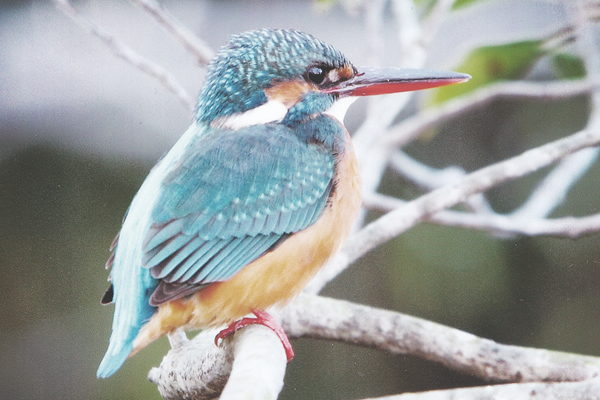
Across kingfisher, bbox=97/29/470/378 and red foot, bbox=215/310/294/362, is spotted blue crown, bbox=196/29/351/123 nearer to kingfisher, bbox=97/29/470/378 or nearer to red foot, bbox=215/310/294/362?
kingfisher, bbox=97/29/470/378

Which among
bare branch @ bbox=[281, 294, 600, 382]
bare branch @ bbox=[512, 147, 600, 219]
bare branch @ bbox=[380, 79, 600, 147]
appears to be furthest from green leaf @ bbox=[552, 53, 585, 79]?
bare branch @ bbox=[281, 294, 600, 382]

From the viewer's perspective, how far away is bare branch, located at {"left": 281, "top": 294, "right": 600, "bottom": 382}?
4.75 feet

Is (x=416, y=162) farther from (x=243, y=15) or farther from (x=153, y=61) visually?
(x=153, y=61)

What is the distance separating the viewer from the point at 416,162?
200 cm

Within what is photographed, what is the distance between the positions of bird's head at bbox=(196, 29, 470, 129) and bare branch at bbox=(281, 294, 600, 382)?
1.61ft

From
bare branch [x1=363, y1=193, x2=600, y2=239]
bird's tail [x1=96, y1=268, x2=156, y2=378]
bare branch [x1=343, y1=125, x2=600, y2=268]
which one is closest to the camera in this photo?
bird's tail [x1=96, y1=268, x2=156, y2=378]

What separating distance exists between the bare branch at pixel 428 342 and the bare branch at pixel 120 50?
1.97 ft

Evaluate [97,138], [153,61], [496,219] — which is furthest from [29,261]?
[496,219]

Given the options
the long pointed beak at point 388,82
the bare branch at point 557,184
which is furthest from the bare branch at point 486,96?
the long pointed beak at point 388,82

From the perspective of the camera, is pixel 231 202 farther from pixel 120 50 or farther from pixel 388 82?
pixel 120 50

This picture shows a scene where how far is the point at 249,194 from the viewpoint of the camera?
49.7 inches

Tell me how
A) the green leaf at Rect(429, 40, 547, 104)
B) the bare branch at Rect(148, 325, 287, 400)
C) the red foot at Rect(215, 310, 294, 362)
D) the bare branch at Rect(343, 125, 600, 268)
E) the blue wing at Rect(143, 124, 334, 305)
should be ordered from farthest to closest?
the green leaf at Rect(429, 40, 547, 104)
the bare branch at Rect(343, 125, 600, 268)
the red foot at Rect(215, 310, 294, 362)
the blue wing at Rect(143, 124, 334, 305)
the bare branch at Rect(148, 325, 287, 400)

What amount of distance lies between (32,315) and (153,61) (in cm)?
74

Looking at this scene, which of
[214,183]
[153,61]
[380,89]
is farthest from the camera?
[153,61]
